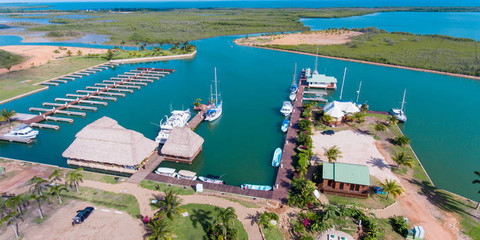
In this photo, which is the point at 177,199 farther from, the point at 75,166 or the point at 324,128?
the point at 324,128

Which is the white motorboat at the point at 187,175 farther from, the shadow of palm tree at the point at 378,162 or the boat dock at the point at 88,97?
the boat dock at the point at 88,97

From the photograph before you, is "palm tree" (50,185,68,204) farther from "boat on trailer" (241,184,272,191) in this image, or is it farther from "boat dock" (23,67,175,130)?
"boat dock" (23,67,175,130)

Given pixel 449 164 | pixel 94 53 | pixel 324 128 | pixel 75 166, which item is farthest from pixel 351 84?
pixel 94 53

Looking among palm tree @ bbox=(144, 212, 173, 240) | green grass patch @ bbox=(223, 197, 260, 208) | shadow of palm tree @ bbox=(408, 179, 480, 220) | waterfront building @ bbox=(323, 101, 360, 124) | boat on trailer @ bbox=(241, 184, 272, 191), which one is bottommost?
A: green grass patch @ bbox=(223, 197, 260, 208)

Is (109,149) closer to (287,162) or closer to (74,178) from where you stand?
(74,178)

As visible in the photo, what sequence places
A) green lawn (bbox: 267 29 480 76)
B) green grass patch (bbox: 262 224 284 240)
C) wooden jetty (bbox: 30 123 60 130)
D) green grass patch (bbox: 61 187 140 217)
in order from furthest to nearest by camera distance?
1. green lawn (bbox: 267 29 480 76)
2. wooden jetty (bbox: 30 123 60 130)
3. green grass patch (bbox: 61 187 140 217)
4. green grass patch (bbox: 262 224 284 240)

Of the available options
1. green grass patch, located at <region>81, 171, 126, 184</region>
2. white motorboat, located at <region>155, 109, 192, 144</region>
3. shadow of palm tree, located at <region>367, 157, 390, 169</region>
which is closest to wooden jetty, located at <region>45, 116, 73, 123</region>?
white motorboat, located at <region>155, 109, 192, 144</region>

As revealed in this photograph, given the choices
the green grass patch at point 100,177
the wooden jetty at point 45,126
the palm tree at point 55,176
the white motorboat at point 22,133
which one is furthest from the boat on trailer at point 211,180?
the wooden jetty at point 45,126
